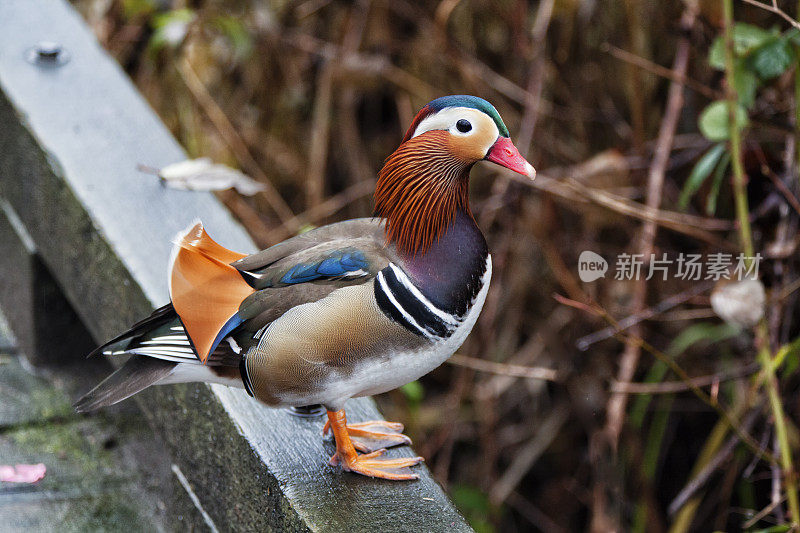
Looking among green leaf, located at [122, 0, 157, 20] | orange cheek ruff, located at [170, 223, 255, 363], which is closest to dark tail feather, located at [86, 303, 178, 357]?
orange cheek ruff, located at [170, 223, 255, 363]

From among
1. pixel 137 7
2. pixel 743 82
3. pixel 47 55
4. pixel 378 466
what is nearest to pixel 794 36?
pixel 743 82

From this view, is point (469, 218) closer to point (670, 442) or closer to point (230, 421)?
point (230, 421)

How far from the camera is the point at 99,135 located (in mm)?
2199

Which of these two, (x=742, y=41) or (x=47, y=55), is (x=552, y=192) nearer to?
(x=742, y=41)

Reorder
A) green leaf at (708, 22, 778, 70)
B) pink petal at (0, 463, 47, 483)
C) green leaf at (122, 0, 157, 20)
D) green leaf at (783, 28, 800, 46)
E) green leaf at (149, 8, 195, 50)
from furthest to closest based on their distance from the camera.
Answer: green leaf at (122, 0, 157, 20) → green leaf at (149, 8, 195, 50) → green leaf at (708, 22, 778, 70) → green leaf at (783, 28, 800, 46) → pink petal at (0, 463, 47, 483)

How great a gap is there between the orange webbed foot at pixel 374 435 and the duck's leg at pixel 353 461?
85 mm

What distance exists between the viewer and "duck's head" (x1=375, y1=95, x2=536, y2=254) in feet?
4.38

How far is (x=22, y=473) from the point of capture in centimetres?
187

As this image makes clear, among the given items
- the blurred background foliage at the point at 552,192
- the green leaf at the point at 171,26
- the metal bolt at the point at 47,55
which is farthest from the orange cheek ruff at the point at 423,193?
the green leaf at the point at 171,26

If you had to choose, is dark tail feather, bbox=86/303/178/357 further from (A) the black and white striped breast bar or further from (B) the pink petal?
(B) the pink petal

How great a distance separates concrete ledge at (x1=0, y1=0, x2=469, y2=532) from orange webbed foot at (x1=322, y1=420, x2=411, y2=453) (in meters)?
0.03

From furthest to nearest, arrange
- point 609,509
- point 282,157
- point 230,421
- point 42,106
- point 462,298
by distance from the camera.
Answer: point 282,157
point 609,509
point 42,106
point 230,421
point 462,298

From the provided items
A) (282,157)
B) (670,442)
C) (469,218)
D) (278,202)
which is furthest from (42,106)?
(670,442)

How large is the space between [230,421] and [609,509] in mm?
1907
